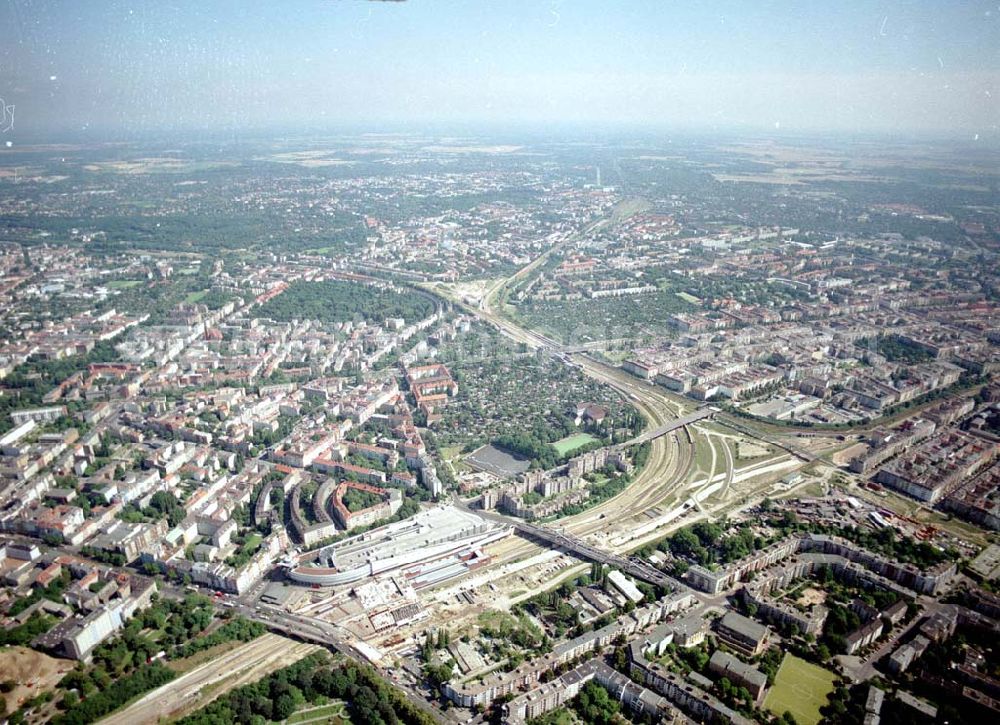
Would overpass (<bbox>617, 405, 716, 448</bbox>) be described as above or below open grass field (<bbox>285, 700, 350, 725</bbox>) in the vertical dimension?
above

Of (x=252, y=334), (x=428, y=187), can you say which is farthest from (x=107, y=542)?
(x=428, y=187)

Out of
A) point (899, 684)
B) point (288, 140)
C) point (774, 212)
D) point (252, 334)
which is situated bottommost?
point (899, 684)

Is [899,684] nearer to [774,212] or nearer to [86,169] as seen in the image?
[774,212]

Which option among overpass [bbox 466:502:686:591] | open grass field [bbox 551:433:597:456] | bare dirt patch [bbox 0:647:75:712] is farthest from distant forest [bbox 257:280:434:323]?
bare dirt patch [bbox 0:647:75:712]

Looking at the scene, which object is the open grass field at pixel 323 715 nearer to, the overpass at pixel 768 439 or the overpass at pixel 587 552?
the overpass at pixel 587 552

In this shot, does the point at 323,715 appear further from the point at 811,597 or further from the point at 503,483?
the point at 811,597

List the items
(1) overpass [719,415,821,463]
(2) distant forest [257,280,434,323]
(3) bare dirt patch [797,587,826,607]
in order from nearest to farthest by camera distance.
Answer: (3) bare dirt patch [797,587,826,607] < (1) overpass [719,415,821,463] < (2) distant forest [257,280,434,323]

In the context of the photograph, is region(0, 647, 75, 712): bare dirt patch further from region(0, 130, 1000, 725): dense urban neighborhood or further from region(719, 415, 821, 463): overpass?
region(719, 415, 821, 463): overpass
